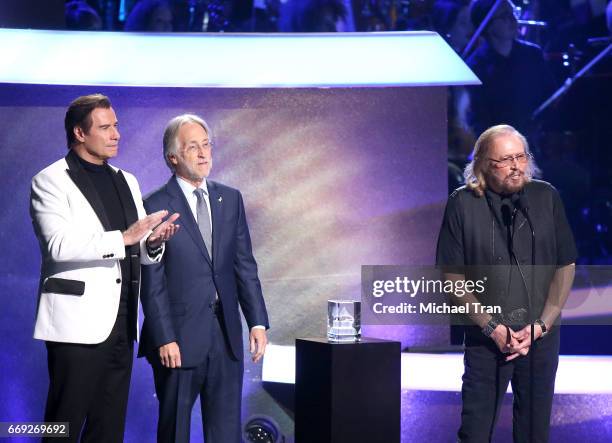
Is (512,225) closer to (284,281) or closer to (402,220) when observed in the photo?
(402,220)

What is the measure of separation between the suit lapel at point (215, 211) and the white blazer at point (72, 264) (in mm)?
437

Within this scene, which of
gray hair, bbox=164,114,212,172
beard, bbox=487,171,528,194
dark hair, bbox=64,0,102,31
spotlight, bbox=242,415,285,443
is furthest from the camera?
dark hair, bbox=64,0,102,31

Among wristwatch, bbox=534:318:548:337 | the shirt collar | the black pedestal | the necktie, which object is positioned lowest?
the black pedestal

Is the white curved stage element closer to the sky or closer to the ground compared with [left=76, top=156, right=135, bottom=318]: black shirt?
closer to the sky

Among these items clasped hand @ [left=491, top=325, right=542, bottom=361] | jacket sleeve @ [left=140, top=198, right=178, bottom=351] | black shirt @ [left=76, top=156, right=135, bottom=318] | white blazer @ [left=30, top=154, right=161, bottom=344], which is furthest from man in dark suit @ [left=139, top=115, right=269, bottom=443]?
clasped hand @ [left=491, top=325, right=542, bottom=361]

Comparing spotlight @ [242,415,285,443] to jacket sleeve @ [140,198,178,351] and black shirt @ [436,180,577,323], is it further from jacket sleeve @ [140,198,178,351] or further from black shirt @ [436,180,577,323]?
black shirt @ [436,180,577,323]

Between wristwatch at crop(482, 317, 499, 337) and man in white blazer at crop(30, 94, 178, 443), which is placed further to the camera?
wristwatch at crop(482, 317, 499, 337)

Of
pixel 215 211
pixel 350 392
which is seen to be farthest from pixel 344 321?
pixel 215 211

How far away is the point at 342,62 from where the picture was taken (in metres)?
4.76

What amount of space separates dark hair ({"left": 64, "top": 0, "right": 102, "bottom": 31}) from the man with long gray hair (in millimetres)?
2507

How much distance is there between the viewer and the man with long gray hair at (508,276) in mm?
3543

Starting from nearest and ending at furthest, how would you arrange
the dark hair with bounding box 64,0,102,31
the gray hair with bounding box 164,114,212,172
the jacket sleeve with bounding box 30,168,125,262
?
the jacket sleeve with bounding box 30,168,125,262 < the gray hair with bounding box 164,114,212,172 < the dark hair with bounding box 64,0,102,31

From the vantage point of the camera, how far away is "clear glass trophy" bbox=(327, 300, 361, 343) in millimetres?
3602

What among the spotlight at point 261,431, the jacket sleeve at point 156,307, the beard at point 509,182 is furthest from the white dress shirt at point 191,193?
the spotlight at point 261,431
